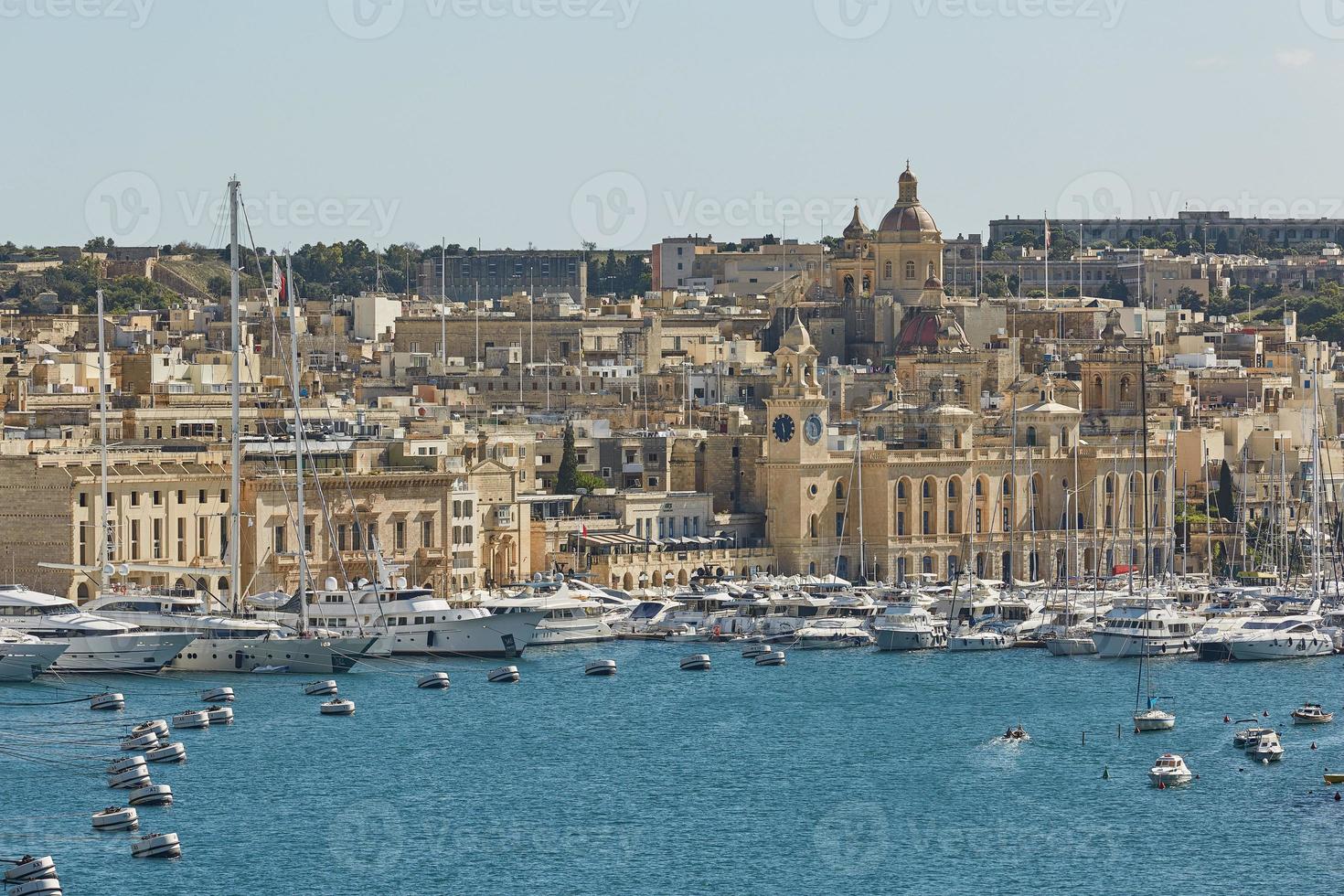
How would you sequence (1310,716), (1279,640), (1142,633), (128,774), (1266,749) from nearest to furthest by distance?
(128,774) < (1266,749) < (1310,716) < (1279,640) < (1142,633)

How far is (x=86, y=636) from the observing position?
74188mm

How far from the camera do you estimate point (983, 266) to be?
177625 mm

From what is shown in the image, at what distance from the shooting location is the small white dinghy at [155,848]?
179 ft

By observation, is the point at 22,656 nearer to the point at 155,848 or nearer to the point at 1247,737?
the point at 155,848

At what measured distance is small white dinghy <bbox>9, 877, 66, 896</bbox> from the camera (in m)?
50.1

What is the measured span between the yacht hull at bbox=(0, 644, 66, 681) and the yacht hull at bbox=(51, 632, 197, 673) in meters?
0.91

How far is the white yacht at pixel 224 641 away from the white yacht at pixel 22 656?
9.66ft

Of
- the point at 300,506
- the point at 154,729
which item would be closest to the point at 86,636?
the point at 300,506

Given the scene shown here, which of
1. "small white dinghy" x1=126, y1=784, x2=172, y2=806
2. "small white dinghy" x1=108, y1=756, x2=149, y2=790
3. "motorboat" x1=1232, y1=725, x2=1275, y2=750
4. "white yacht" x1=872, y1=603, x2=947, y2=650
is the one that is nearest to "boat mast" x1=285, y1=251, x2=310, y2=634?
"white yacht" x1=872, y1=603, x2=947, y2=650

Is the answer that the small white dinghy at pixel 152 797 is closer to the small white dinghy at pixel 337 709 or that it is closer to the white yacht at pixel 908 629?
the small white dinghy at pixel 337 709

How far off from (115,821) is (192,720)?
11.3 metres

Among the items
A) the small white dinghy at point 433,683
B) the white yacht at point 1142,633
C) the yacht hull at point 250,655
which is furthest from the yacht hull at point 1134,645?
the yacht hull at point 250,655

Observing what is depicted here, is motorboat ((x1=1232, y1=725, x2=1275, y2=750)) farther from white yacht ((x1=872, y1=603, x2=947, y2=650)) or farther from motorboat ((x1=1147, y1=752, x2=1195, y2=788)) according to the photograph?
white yacht ((x1=872, y1=603, x2=947, y2=650))

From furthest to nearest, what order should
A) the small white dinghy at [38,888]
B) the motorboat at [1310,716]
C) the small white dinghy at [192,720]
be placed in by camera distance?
the motorboat at [1310,716] → the small white dinghy at [192,720] → the small white dinghy at [38,888]
